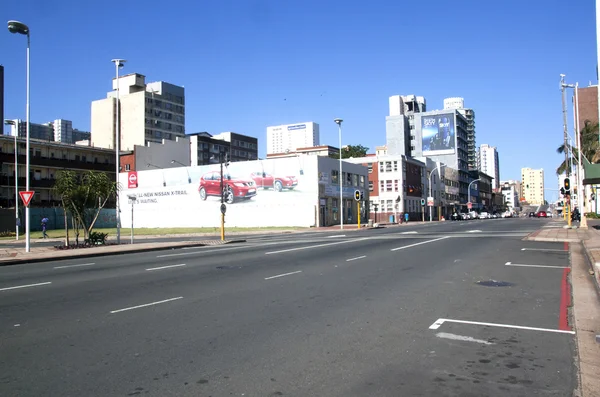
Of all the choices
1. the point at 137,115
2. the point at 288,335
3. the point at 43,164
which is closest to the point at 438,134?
the point at 137,115

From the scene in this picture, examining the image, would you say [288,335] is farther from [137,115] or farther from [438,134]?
[438,134]

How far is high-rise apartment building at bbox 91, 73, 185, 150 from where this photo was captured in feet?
402

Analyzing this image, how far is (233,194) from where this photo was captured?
64500 mm

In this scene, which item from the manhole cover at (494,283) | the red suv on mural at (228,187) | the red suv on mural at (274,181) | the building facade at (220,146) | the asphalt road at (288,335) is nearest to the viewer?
the asphalt road at (288,335)

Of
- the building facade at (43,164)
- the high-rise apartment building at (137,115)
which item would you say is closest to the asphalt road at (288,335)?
the building facade at (43,164)

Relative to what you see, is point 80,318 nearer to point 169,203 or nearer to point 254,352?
point 254,352

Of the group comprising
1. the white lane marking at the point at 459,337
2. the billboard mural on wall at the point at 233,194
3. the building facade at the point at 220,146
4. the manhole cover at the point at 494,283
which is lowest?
the white lane marking at the point at 459,337

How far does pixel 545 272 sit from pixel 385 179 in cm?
6836

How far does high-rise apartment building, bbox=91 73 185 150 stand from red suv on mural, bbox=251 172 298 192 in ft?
220

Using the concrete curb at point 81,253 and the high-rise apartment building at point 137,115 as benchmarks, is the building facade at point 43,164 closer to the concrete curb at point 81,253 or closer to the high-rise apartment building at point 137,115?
the high-rise apartment building at point 137,115

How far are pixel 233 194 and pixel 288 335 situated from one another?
191 ft

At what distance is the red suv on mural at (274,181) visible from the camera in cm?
5994

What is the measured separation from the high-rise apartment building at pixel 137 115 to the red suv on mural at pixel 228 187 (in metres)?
59.8

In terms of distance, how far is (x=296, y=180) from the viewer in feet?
196
